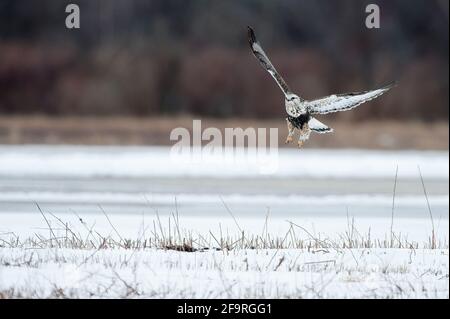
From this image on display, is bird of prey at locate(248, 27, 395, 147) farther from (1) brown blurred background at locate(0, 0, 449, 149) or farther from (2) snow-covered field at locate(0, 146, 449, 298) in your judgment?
(1) brown blurred background at locate(0, 0, 449, 149)

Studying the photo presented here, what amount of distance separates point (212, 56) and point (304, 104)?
18.0m

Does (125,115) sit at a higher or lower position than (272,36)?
lower

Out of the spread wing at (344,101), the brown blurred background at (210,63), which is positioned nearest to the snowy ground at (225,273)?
the spread wing at (344,101)

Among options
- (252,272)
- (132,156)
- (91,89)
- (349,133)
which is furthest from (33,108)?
(252,272)

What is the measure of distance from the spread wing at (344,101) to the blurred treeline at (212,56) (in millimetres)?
16035

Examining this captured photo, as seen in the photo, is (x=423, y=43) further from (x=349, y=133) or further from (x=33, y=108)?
(x=33, y=108)

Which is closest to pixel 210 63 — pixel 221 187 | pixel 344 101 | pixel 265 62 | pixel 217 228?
pixel 221 187

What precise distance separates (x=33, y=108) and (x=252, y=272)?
17.5 m

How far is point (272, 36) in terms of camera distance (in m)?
24.1

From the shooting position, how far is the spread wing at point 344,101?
5.88 m

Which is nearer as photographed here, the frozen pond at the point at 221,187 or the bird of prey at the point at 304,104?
the bird of prey at the point at 304,104

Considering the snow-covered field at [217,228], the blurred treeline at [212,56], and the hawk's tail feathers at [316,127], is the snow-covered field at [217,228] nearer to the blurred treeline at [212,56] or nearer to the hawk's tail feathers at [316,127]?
the hawk's tail feathers at [316,127]
